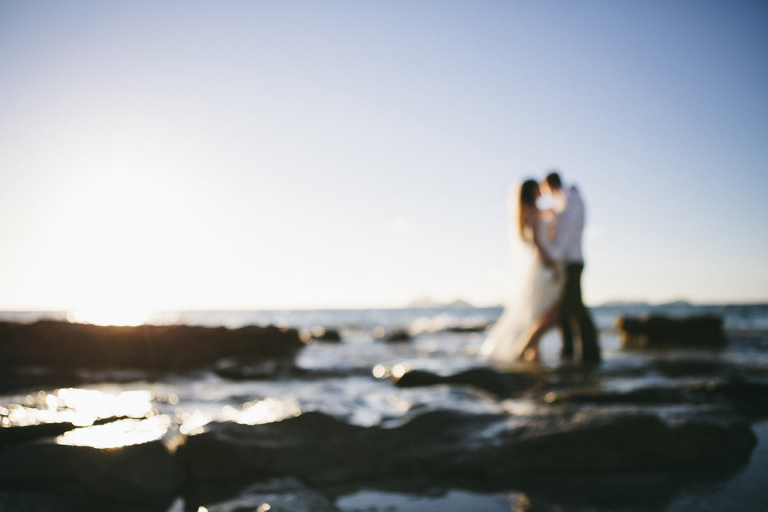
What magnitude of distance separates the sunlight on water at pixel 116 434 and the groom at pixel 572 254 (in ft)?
15.7

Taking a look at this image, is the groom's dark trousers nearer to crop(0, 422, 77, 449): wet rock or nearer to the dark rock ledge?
the dark rock ledge

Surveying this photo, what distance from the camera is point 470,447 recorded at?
1883mm

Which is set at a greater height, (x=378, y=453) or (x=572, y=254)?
(x=572, y=254)

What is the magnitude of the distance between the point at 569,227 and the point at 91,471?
5.18 meters

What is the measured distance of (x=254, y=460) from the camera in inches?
71.0

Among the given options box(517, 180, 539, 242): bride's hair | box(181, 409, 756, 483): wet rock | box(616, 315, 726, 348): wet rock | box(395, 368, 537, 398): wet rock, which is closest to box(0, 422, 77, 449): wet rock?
box(181, 409, 756, 483): wet rock

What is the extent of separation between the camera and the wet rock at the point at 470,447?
1.77m

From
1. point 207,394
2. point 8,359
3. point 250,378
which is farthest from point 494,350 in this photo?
point 8,359

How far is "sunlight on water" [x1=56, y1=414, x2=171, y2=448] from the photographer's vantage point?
1.67 meters

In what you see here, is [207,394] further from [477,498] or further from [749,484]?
[749,484]

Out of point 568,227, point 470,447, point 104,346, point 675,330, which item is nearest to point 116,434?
point 470,447

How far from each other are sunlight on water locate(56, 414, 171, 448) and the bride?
430cm

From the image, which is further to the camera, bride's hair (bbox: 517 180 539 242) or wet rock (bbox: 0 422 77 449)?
bride's hair (bbox: 517 180 539 242)

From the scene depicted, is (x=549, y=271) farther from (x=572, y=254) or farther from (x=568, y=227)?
(x=568, y=227)
